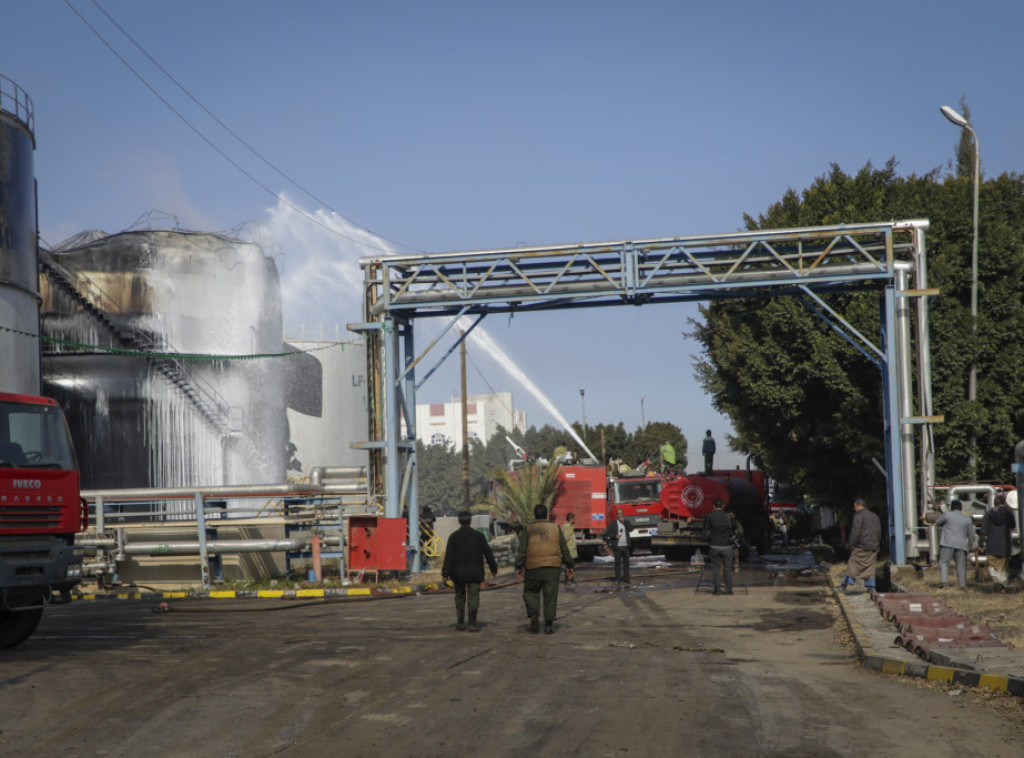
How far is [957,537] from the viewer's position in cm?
1800

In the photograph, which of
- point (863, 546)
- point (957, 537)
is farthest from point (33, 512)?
point (957, 537)

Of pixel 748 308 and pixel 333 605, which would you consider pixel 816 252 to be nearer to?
pixel 748 308

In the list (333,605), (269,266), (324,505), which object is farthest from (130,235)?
(333,605)

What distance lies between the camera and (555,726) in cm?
802

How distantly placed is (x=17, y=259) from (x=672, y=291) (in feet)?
66.3

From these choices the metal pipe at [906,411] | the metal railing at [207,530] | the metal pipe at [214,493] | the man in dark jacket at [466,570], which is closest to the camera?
the man in dark jacket at [466,570]

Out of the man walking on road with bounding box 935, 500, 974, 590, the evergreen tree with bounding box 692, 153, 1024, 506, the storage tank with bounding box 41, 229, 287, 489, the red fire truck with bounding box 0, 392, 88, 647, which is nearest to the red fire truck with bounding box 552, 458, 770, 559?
the evergreen tree with bounding box 692, 153, 1024, 506

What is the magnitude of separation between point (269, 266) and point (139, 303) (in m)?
7.39

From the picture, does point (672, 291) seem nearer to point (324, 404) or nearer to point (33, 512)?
point (33, 512)

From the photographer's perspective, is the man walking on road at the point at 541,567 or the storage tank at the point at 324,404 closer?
the man walking on road at the point at 541,567

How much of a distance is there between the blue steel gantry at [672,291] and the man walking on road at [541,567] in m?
10.3

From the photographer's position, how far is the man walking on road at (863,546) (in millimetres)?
18672

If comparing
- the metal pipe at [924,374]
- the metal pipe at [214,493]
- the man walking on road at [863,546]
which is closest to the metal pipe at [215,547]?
the metal pipe at [214,493]

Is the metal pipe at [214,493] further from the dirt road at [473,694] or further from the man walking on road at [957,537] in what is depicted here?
the man walking on road at [957,537]
